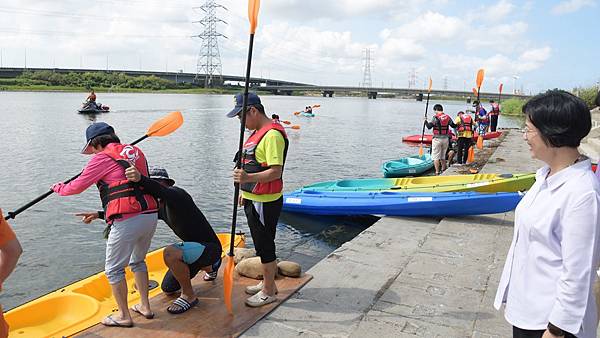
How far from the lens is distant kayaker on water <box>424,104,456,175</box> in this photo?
1159 cm

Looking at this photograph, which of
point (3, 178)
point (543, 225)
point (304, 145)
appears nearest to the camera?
point (543, 225)

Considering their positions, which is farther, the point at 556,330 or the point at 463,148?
the point at 463,148

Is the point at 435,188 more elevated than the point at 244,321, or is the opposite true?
the point at 435,188

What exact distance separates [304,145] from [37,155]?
11323mm

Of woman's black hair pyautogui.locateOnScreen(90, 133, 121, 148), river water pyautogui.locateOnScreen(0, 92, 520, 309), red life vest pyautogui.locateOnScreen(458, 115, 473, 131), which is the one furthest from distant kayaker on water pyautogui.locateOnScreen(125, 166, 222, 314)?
red life vest pyautogui.locateOnScreen(458, 115, 473, 131)

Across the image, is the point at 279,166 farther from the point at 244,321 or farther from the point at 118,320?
the point at 118,320

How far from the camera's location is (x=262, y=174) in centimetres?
373

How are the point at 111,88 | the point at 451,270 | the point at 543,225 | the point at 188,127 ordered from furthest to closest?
the point at 111,88
the point at 188,127
the point at 451,270
the point at 543,225

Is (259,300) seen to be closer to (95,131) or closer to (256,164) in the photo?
(256,164)

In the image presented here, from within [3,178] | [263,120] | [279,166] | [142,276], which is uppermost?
[263,120]

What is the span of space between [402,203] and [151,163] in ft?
36.7

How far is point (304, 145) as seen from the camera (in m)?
22.6

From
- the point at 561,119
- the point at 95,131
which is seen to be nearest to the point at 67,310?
the point at 95,131

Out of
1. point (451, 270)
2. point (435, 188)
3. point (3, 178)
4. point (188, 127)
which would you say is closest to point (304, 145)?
point (188, 127)
